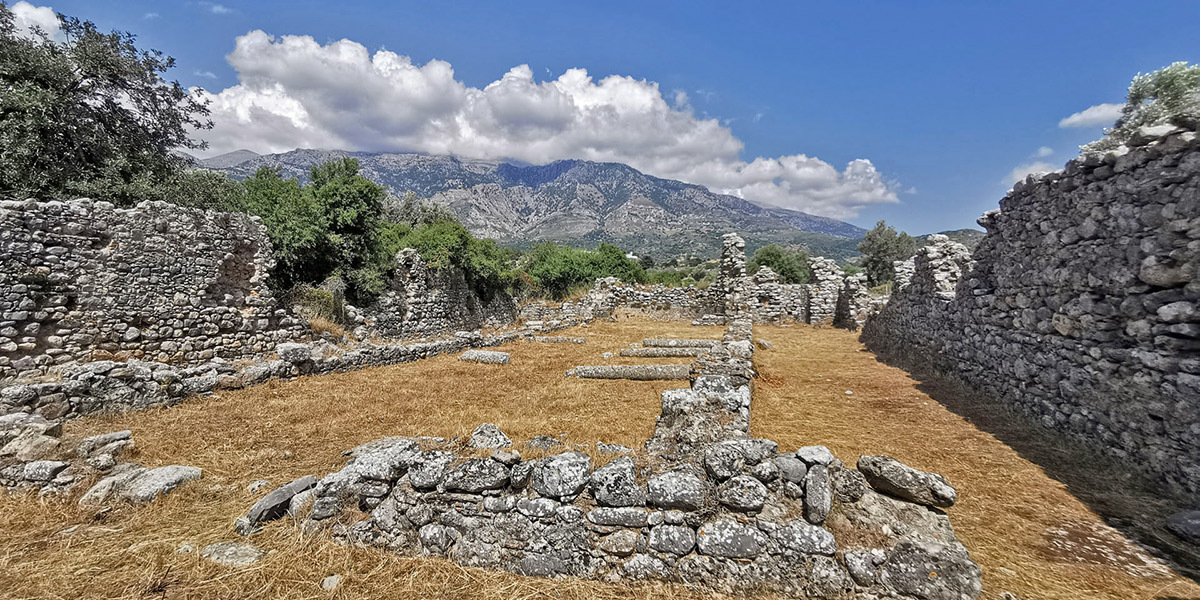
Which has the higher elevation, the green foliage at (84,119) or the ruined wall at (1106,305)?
the green foliage at (84,119)

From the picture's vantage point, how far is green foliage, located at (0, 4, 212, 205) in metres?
11.7

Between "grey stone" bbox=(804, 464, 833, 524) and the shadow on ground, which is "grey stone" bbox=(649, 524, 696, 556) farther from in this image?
the shadow on ground

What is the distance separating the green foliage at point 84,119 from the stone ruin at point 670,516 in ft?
50.9

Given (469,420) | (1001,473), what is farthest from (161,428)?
(1001,473)

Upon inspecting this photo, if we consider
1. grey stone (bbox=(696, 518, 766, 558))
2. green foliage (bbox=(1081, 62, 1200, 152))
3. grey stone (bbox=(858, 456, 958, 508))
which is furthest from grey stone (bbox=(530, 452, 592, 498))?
green foliage (bbox=(1081, 62, 1200, 152))

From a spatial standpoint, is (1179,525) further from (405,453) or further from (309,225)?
(309,225)

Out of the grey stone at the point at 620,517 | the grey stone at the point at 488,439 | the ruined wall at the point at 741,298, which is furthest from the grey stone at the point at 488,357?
the ruined wall at the point at 741,298

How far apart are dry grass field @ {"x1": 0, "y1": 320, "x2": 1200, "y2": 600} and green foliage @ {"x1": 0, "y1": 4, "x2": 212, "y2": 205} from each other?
9.90 metres

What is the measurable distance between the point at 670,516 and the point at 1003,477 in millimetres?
4929

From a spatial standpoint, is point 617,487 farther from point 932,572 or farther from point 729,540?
point 932,572

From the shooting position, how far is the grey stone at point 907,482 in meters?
3.66

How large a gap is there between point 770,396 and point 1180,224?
6.13m

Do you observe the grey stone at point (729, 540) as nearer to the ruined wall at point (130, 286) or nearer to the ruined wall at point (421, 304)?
the ruined wall at point (130, 286)

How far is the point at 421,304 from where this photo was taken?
2070 centimetres
